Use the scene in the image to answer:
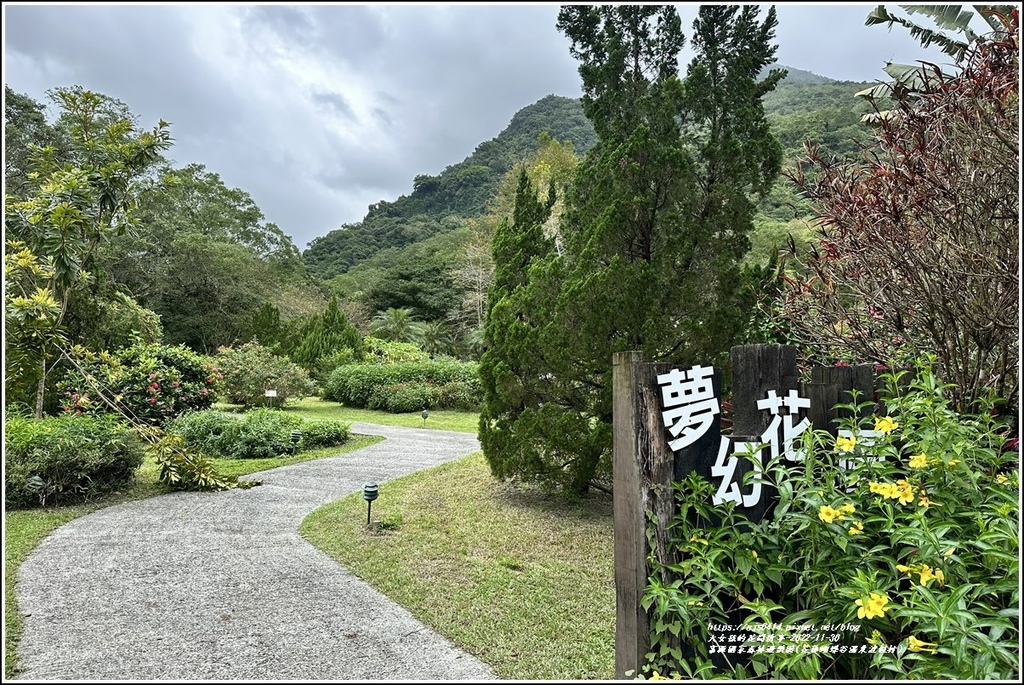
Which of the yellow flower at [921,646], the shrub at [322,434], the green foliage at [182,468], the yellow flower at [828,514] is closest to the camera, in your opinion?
the yellow flower at [921,646]

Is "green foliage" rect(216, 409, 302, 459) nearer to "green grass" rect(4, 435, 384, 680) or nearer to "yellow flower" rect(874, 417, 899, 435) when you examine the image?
"green grass" rect(4, 435, 384, 680)

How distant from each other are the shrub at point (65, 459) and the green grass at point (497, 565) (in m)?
2.07

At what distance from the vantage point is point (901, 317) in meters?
2.92

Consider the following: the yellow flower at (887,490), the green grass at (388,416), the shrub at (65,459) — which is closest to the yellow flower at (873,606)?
the yellow flower at (887,490)

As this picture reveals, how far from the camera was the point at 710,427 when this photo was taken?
2088 millimetres

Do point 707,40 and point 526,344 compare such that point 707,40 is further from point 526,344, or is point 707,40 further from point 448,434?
point 448,434

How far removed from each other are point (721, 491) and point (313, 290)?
27.7 m

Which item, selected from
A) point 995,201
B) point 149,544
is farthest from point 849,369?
point 149,544

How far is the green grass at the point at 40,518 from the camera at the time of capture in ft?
9.41

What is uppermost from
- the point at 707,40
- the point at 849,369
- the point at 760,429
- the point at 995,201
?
the point at 707,40

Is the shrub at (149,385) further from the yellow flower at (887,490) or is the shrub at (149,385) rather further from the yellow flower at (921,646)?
the yellow flower at (921,646)

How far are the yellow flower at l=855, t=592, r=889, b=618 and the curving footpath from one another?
1441mm

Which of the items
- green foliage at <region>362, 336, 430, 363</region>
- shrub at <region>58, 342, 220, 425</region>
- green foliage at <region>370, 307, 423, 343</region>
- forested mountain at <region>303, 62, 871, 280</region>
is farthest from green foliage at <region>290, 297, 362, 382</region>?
forested mountain at <region>303, 62, 871, 280</region>

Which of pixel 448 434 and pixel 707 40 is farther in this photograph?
pixel 448 434
